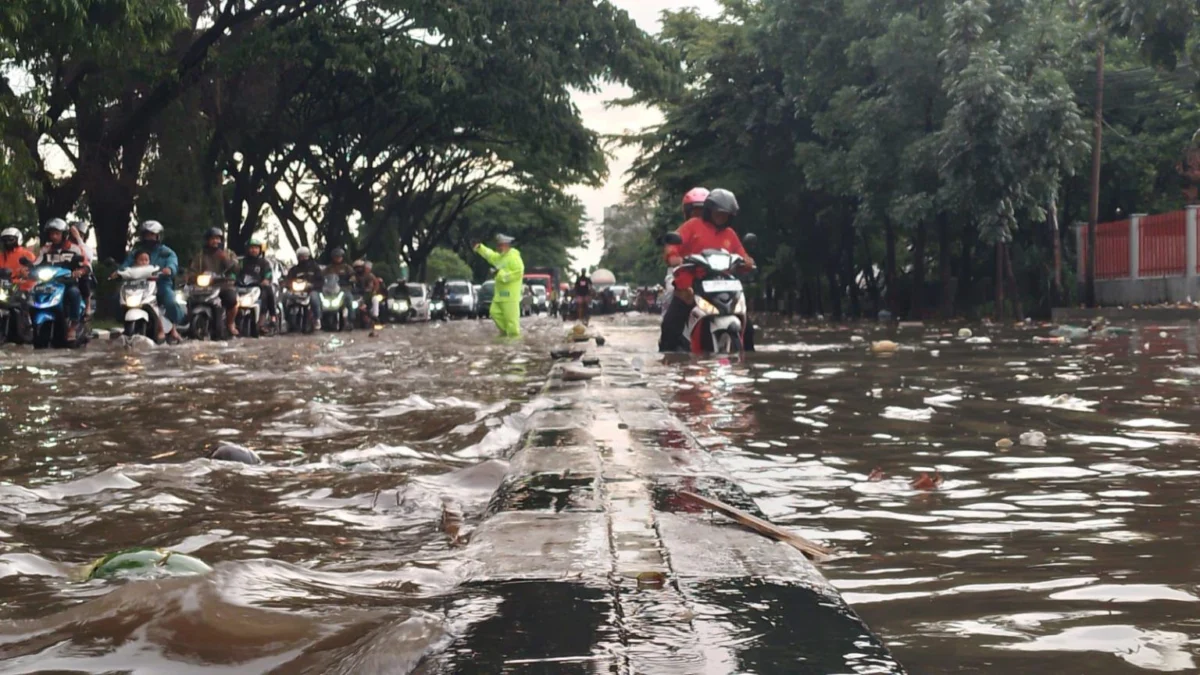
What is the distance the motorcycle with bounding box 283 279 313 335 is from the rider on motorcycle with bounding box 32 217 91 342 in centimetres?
759

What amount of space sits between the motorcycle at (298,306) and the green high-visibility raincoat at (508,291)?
4580 mm

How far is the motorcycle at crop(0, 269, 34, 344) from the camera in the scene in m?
16.4

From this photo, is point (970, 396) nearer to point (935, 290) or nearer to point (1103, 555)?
point (1103, 555)

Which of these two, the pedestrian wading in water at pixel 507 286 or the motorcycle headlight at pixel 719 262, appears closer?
the motorcycle headlight at pixel 719 262

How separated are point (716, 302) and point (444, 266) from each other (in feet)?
287

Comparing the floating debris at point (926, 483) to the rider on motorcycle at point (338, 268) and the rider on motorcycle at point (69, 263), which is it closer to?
the rider on motorcycle at point (69, 263)

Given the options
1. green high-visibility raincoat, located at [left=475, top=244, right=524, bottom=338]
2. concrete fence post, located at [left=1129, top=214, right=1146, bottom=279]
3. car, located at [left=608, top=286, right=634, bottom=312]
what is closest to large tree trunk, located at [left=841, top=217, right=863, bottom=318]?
concrete fence post, located at [left=1129, top=214, right=1146, bottom=279]

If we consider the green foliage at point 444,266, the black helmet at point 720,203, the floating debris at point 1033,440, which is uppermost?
the green foliage at point 444,266

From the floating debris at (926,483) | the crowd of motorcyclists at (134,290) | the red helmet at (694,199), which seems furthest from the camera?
the crowd of motorcyclists at (134,290)

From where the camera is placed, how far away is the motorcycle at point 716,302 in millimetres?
12648

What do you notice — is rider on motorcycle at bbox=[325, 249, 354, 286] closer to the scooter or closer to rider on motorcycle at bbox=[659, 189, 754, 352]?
the scooter

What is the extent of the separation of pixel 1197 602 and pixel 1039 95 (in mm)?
23123

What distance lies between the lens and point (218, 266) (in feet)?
64.3

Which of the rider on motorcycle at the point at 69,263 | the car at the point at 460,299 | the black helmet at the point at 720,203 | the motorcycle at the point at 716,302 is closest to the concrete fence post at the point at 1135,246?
the motorcycle at the point at 716,302
